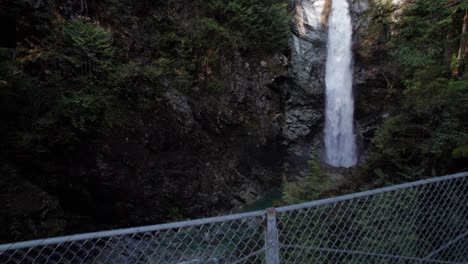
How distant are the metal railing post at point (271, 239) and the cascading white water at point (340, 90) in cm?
1327

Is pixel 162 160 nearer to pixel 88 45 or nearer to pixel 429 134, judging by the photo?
pixel 88 45

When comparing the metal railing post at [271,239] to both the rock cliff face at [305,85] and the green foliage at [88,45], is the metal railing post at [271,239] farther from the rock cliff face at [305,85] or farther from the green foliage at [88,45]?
the rock cliff face at [305,85]

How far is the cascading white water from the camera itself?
47.0 feet

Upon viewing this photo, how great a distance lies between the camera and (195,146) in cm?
973

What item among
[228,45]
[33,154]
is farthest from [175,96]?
[33,154]

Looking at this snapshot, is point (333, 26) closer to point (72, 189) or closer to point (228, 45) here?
point (228, 45)

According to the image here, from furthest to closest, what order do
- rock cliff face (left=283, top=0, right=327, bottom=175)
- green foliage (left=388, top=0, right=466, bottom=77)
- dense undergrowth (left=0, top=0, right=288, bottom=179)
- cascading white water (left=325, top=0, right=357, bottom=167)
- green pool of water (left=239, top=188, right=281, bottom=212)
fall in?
cascading white water (left=325, top=0, right=357, bottom=167), rock cliff face (left=283, top=0, right=327, bottom=175), green pool of water (left=239, top=188, right=281, bottom=212), green foliage (left=388, top=0, right=466, bottom=77), dense undergrowth (left=0, top=0, right=288, bottom=179)

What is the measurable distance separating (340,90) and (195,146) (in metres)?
8.82

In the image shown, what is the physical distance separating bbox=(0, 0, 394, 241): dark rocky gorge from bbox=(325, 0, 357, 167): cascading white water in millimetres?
417

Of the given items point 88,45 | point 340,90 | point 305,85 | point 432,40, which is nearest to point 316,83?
point 305,85

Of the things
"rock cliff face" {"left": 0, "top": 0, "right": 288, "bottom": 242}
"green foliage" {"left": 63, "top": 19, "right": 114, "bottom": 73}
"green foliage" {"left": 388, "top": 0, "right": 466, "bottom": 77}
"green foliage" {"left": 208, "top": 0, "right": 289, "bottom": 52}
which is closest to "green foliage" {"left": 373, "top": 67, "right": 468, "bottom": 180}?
"green foliage" {"left": 388, "top": 0, "right": 466, "bottom": 77}

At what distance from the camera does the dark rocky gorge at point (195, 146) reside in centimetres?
627

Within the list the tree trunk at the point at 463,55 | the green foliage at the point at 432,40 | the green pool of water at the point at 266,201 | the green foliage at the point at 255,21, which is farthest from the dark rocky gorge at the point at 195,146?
the tree trunk at the point at 463,55

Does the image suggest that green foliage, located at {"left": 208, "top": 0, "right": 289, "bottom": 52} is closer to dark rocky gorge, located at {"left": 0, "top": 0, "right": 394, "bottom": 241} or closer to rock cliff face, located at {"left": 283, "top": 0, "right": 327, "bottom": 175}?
dark rocky gorge, located at {"left": 0, "top": 0, "right": 394, "bottom": 241}
